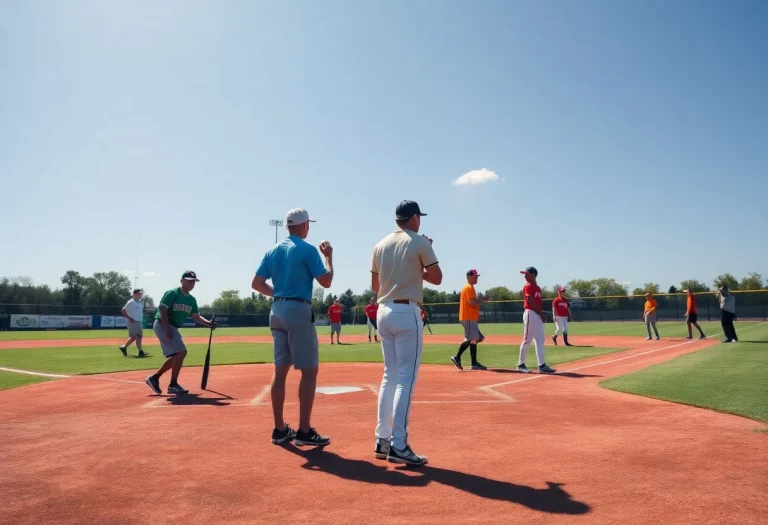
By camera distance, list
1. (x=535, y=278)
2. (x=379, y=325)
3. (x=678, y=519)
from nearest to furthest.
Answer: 1. (x=678, y=519)
2. (x=379, y=325)
3. (x=535, y=278)

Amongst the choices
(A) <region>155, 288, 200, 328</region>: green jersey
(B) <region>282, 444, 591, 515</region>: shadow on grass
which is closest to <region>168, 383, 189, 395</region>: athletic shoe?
Answer: (A) <region>155, 288, 200, 328</region>: green jersey

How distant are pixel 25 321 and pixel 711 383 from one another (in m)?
54.5

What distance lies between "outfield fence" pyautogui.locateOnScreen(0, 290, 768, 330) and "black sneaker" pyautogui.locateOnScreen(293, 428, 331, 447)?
4057cm

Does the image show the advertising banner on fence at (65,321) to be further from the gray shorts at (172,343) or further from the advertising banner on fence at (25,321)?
the gray shorts at (172,343)

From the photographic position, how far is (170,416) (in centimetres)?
637

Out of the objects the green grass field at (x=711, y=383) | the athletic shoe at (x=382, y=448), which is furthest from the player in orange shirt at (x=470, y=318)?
the athletic shoe at (x=382, y=448)

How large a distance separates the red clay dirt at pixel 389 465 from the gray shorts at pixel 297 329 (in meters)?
0.85

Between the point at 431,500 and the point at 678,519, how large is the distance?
1.44m

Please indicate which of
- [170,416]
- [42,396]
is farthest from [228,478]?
[42,396]

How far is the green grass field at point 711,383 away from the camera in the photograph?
6.28m

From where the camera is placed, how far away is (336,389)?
27.9 feet

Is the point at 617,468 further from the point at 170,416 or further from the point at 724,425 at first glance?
the point at 170,416

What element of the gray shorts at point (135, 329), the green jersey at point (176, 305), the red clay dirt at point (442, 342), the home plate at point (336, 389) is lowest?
the red clay dirt at point (442, 342)

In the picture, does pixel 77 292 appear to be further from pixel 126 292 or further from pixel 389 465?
pixel 389 465
